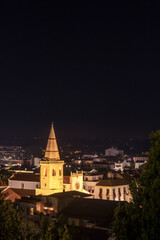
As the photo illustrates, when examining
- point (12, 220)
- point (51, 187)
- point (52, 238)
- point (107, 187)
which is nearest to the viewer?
point (52, 238)

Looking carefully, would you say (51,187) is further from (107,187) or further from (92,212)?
(92,212)

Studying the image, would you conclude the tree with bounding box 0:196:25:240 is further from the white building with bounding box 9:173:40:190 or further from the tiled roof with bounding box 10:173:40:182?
the tiled roof with bounding box 10:173:40:182

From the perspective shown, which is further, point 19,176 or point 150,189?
point 19,176

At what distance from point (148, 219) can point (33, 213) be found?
27447 millimetres

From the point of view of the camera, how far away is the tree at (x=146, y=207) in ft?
42.9

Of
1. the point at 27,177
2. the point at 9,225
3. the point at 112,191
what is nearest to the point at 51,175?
the point at 27,177

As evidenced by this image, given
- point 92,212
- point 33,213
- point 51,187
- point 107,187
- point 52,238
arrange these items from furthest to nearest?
point 107,187 → point 51,187 → point 33,213 → point 92,212 → point 52,238

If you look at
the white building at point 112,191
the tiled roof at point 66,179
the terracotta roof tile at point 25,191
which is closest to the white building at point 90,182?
the white building at point 112,191

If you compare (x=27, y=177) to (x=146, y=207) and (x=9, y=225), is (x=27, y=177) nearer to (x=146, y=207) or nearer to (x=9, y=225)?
(x=9, y=225)

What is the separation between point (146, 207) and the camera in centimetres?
1335

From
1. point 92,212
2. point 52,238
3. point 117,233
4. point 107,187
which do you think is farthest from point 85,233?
point 107,187

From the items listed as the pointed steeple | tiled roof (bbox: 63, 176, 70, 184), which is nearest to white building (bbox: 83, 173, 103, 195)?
tiled roof (bbox: 63, 176, 70, 184)

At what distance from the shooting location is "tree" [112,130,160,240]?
13.1 m

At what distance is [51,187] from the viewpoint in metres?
53.3
